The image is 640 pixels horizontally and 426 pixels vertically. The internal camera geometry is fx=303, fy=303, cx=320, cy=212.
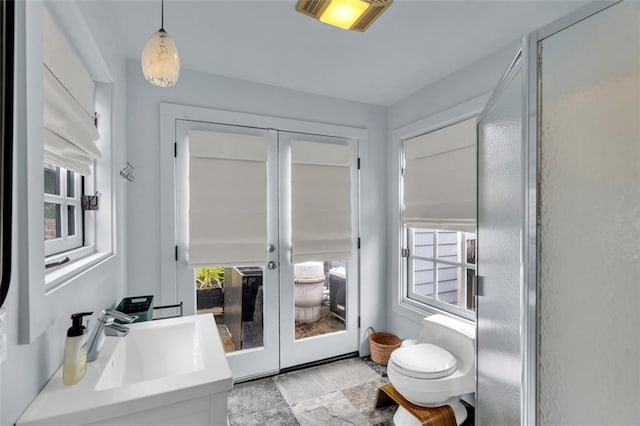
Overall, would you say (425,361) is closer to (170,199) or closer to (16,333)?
(16,333)

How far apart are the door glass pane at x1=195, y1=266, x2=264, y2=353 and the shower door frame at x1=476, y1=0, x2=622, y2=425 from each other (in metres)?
1.93

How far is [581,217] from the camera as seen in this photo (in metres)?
0.71

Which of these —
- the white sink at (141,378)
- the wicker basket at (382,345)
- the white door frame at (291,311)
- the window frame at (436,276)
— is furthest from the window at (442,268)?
the white sink at (141,378)

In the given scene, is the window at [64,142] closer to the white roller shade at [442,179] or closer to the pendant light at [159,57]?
the pendant light at [159,57]

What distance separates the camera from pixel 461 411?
75.0 inches

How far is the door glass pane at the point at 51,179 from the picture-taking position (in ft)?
3.67

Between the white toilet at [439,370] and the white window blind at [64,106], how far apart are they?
6.18 ft

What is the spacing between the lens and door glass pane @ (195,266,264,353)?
7.61ft

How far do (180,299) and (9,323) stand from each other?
165cm

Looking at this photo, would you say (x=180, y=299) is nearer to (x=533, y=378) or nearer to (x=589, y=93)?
(x=533, y=378)

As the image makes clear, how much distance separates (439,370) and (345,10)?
1.89 meters

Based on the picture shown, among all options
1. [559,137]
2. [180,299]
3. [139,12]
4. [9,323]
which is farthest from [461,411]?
[139,12]

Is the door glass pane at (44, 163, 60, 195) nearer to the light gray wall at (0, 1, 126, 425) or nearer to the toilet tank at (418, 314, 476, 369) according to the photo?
the light gray wall at (0, 1, 126, 425)

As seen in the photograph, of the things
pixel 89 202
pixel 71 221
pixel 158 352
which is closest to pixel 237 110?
pixel 89 202
